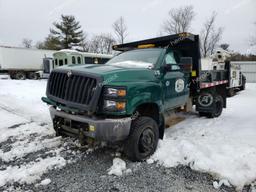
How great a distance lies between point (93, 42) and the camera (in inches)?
2181

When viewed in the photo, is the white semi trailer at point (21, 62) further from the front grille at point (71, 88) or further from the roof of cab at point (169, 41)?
the front grille at point (71, 88)

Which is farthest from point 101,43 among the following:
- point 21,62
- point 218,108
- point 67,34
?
point 218,108

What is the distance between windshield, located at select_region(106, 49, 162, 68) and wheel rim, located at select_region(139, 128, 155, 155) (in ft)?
4.09

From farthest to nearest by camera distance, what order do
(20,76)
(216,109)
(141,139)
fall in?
(20,76) → (216,109) → (141,139)

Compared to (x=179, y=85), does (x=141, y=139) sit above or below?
below

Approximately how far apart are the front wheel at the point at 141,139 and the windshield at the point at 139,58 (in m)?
1.13

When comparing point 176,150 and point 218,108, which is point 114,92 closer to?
point 176,150

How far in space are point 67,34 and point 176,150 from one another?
43917 millimetres

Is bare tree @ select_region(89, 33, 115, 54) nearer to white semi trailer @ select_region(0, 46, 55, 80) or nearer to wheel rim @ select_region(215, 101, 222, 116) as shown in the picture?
white semi trailer @ select_region(0, 46, 55, 80)

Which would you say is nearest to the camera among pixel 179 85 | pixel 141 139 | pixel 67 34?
pixel 141 139

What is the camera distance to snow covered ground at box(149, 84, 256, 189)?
3.34 meters

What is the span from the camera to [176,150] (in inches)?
160

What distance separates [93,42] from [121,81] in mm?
54178

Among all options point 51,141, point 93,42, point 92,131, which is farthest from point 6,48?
point 93,42
